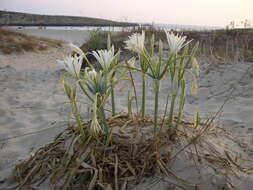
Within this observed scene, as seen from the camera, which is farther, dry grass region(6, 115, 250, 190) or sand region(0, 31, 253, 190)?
sand region(0, 31, 253, 190)

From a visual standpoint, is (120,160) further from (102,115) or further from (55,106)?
(55,106)

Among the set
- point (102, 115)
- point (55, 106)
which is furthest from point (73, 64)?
point (55, 106)

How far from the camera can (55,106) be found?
302 centimetres

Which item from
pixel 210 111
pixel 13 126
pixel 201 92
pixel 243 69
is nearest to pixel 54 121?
pixel 13 126

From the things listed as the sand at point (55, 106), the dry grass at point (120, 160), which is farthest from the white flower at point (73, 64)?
the sand at point (55, 106)

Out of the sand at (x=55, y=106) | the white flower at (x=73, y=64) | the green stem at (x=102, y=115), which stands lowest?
the sand at (x=55, y=106)

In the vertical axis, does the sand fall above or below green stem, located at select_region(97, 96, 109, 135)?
below

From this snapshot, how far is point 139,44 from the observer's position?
4.06 ft

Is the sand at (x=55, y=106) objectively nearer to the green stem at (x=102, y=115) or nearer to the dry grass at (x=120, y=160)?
the dry grass at (x=120, y=160)

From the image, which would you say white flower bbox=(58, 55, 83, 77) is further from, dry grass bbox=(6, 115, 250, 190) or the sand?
the sand

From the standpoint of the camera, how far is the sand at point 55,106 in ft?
6.49

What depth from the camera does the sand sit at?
1.98 meters

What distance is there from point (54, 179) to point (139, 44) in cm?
74

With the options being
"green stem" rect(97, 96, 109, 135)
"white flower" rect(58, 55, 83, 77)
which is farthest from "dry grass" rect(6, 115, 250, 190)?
"white flower" rect(58, 55, 83, 77)
